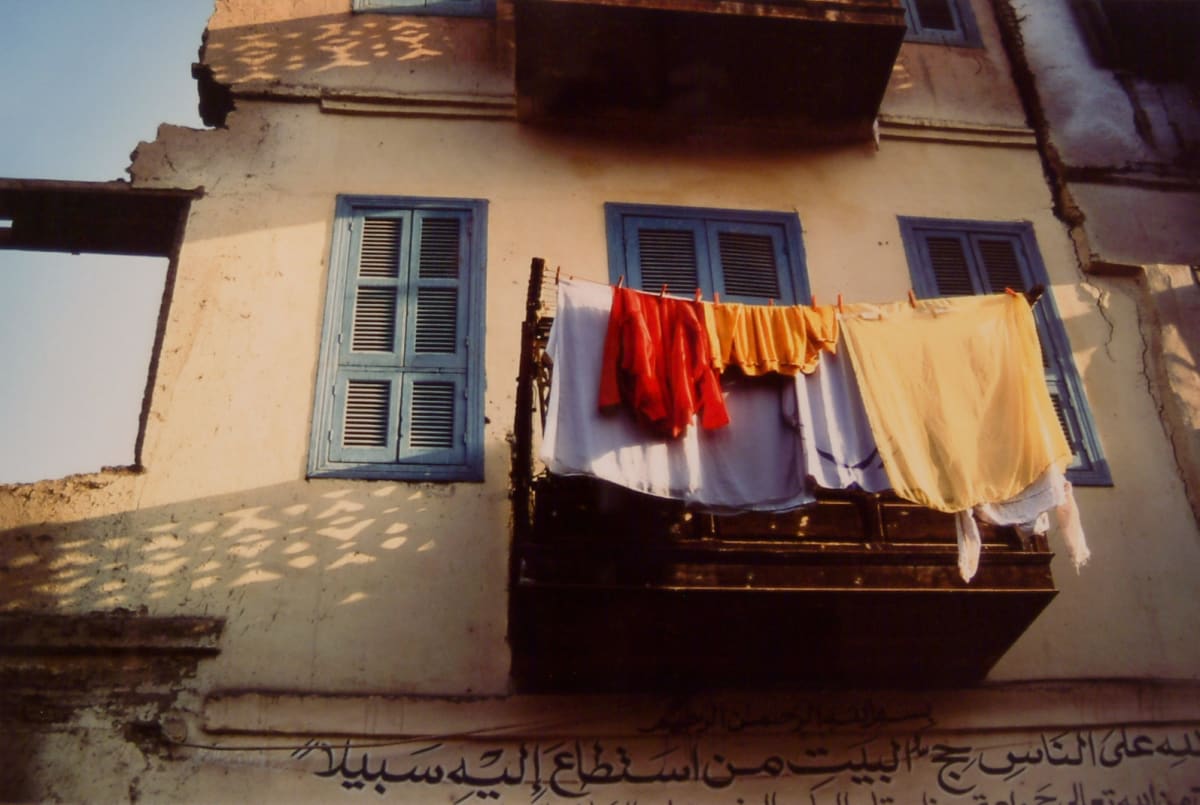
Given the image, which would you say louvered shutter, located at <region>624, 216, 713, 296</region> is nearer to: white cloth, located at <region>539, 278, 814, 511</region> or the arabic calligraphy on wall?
white cloth, located at <region>539, 278, 814, 511</region>

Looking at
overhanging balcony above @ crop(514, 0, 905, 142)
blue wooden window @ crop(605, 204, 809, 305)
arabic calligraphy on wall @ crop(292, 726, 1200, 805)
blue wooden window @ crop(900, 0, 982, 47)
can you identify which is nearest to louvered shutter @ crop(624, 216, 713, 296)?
blue wooden window @ crop(605, 204, 809, 305)

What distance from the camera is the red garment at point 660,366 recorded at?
5.08m

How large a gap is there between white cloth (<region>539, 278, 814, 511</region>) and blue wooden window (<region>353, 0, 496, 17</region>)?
11.2ft

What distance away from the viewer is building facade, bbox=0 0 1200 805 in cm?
526

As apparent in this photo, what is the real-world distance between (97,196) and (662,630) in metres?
4.37

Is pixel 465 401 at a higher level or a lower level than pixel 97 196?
lower

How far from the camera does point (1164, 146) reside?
8055 mm

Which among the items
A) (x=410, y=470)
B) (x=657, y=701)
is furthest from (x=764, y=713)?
(x=410, y=470)

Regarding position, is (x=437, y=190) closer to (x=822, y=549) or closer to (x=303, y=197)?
(x=303, y=197)

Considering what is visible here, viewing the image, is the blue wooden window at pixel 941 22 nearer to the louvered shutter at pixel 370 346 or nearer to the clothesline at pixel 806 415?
the clothesline at pixel 806 415

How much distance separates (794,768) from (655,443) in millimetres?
1778

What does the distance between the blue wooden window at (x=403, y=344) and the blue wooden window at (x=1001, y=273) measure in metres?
2.81

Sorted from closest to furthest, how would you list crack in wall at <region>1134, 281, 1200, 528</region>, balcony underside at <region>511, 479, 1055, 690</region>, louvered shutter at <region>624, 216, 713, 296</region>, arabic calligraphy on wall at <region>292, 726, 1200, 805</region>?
balcony underside at <region>511, 479, 1055, 690</region> → arabic calligraphy on wall at <region>292, 726, 1200, 805</region> → crack in wall at <region>1134, 281, 1200, 528</region> → louvered shutter at <region>624, 216, 713, 296</region>

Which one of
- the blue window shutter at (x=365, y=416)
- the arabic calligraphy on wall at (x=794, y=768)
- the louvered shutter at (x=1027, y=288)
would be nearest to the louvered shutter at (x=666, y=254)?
the blue window shutter at (x=365, y=416)
